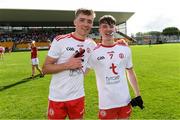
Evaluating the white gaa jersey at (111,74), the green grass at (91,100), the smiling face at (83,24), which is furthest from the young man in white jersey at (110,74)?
the green grass at (91,100)

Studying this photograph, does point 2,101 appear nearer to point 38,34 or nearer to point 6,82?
point 6,82

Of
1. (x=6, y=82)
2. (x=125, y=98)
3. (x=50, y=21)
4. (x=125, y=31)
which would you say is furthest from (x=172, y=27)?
(x=125, y=98)

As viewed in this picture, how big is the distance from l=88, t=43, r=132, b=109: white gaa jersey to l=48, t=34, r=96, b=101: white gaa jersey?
0.37 m

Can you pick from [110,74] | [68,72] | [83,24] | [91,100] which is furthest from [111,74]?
[91,100]

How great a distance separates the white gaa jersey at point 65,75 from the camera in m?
4.66

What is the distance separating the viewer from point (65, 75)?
4688mm

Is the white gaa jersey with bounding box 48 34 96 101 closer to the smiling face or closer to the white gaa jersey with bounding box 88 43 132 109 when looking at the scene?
the smiling face

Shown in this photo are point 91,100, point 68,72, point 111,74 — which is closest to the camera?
point 68,72

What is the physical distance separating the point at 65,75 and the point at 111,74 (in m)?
0.68

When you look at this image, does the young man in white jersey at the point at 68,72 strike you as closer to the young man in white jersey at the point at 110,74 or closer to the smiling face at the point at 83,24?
the smiling face at the point at 83,24

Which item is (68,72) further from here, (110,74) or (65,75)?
(110,74)

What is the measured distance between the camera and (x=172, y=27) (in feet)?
509

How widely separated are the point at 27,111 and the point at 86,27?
5335 millimetres

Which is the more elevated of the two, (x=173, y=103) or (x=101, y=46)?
(x=101, y=46)
